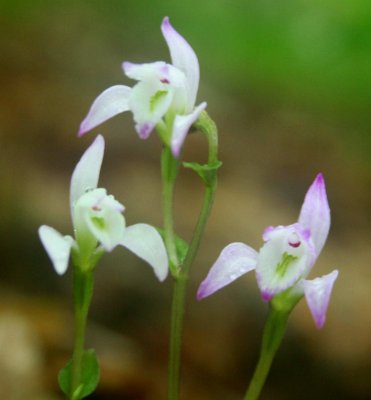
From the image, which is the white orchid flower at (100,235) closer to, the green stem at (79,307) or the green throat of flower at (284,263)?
the green stem at (79,307)

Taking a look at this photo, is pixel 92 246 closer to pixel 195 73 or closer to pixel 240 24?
pixel 195 73

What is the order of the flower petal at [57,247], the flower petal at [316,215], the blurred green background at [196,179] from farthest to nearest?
the blurred green background at [196,179] < the flower petal at [316,215] < the flower petal at [57,247]

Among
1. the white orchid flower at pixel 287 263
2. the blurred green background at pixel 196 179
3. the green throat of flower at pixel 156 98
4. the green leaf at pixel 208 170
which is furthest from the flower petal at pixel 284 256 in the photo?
the blurred green background at pixel 196 179

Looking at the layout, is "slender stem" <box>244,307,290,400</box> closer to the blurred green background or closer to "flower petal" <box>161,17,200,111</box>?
"flower petal" <box>161,17,200,111</box>

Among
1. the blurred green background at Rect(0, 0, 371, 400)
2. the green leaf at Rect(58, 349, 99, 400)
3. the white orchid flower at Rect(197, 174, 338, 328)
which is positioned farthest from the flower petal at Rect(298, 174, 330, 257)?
the blurred green background at Rect(0, 0, 371, 400)

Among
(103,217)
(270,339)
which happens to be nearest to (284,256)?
(270,339)

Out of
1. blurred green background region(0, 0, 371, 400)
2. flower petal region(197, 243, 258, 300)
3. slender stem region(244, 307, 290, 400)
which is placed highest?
blurred green background region(0, 0, 371, 400)

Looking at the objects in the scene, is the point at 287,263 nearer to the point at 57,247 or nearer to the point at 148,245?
the point at 148,245
